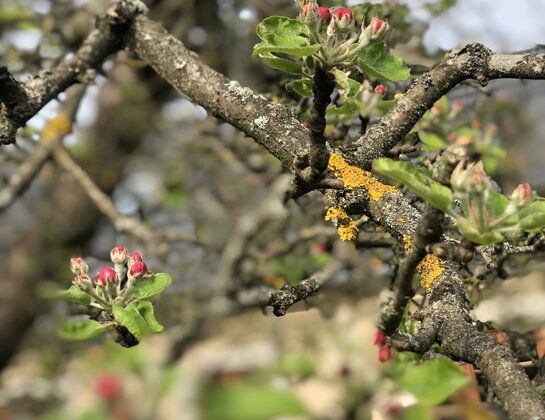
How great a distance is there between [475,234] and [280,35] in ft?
1.89

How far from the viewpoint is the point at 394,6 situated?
2.71 meters

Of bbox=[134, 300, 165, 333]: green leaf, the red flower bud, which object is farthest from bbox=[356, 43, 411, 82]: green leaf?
bbox=[134, 300, 165, 333]: green leaf

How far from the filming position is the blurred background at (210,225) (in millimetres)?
2668

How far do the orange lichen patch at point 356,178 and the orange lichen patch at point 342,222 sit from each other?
75 millimetres

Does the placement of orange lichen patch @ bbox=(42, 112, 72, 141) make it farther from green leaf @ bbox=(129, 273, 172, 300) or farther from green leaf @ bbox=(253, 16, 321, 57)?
green leaf @ bbox=(253, 16, 321, 57)

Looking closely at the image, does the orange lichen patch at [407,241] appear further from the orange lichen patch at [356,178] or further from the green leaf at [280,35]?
the green leaf at [280,35]

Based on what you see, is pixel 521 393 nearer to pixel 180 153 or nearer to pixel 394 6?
pixel 394 6

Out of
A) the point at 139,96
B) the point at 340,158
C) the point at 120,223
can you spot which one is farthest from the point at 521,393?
the point at 139,96

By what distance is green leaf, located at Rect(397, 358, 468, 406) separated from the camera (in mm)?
1146

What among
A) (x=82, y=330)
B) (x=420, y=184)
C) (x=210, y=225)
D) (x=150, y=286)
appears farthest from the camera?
(x=210, y=225)

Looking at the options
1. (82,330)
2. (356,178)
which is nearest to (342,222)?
(356,178)

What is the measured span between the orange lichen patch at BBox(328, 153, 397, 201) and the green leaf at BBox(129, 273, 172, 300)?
0.46 m

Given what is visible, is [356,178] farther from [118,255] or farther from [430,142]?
[430,142]

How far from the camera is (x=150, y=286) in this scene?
1.62 m
